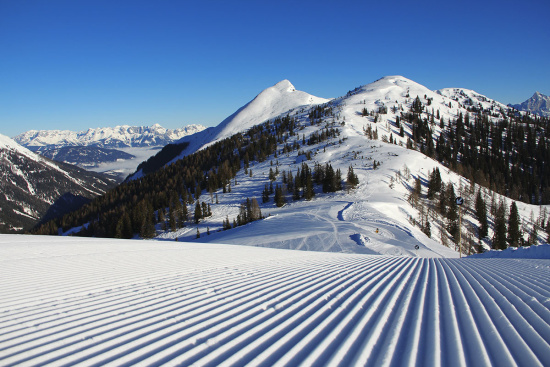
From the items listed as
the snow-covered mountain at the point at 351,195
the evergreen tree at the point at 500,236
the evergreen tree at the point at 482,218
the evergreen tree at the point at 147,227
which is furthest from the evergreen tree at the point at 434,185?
the evergreen tree at the point at 147,227

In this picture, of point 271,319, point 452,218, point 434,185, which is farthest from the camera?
point 434,185

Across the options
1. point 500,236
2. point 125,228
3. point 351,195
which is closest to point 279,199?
point 351,195

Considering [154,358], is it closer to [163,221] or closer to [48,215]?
[163,221]

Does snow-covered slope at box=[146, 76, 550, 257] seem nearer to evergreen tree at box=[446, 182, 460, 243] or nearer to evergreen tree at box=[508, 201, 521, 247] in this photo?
evergreen tree at box=[446, 182, 460, 243]

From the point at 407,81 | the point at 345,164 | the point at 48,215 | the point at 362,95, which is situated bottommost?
the point at 48,215

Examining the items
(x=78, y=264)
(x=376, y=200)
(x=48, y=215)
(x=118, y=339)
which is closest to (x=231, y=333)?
(x=118, y=339)

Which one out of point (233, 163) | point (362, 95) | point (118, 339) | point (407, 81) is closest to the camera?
point (118, 339)

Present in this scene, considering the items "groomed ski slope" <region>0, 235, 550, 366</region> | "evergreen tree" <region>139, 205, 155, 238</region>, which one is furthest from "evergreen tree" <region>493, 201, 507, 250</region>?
"evergreen tree" <region>139, 205, 155, 238</region>

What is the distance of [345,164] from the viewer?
2731 inches

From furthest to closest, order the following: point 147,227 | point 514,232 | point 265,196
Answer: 1. point 265,196
2. point 147,227
3. point 514,232

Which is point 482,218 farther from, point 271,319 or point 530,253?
point 271,319

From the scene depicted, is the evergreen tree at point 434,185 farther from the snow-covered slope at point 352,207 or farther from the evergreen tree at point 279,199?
the evergreen tree at point 279,199

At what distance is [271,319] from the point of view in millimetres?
4359

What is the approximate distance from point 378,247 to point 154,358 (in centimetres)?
2504
